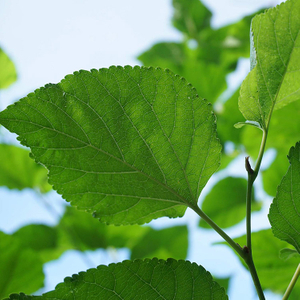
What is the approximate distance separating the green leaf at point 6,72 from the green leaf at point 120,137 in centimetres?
79

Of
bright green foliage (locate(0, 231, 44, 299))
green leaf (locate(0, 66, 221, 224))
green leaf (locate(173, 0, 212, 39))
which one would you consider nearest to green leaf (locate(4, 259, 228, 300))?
green leaf (locate(0, 66, 221, 224))

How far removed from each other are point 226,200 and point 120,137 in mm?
703

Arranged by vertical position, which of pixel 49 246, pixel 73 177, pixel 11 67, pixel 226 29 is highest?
pixel 226 29

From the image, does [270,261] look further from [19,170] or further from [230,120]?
[19,170]

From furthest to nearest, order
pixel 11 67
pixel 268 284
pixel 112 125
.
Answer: pixel 11 67 < pixel 268 284 < pixel 112 125

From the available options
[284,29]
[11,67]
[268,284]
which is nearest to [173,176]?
[284,29]

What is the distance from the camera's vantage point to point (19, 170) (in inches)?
42.1

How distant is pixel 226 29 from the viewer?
4.12 feet

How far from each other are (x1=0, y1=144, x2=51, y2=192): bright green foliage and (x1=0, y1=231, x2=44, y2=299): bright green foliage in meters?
0.37

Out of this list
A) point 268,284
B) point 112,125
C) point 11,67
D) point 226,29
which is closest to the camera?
point 112,125

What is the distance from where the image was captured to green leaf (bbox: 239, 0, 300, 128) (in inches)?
14.1

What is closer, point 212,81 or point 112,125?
point 112,125

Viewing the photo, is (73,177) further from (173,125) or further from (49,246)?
(49,246)

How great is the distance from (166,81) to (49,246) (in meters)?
0.94
